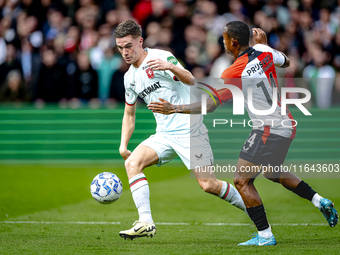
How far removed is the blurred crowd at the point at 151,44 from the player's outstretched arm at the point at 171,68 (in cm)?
688

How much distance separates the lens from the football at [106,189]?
643cm

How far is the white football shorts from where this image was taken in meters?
6.30

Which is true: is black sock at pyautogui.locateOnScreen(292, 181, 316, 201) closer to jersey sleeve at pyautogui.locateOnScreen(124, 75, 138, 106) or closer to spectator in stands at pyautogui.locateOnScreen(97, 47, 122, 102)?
jersey sleeve at pyautogui.locateOnScreen(124, 75, 138, 106)

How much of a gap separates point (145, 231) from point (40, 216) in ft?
8.52

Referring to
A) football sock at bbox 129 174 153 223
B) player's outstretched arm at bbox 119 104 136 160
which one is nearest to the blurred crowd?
player's outstretched arm at bbox 119 104 136 160

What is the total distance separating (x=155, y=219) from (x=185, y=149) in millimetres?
1782

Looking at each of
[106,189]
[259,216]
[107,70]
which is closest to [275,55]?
[259,216]

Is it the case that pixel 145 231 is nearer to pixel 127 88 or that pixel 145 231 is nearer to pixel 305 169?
pixel 127 88

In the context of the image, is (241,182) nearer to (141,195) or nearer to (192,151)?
(192,151)

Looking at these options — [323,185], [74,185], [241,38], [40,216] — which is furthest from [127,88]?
[323,185]

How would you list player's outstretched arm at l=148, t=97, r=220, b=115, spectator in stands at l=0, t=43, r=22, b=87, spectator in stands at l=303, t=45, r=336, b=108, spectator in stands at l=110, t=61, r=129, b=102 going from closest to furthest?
1. player's outstretched arm at l=148, t=97, r=220, b=115
2. spectator in stands at l=303, t=45, r=336, b=108
3. spectator in stands at l=110, t=61, r=129, b=102
4. spectator in stands at l=0, t=43, r=22, b=87

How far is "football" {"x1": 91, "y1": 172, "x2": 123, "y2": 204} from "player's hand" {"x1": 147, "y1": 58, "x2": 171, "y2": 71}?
1.66 metres

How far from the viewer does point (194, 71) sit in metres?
12.9

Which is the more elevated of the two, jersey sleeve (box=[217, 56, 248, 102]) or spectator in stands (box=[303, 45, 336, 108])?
jersey sleeve (box=[217, 56, 248, 102])
